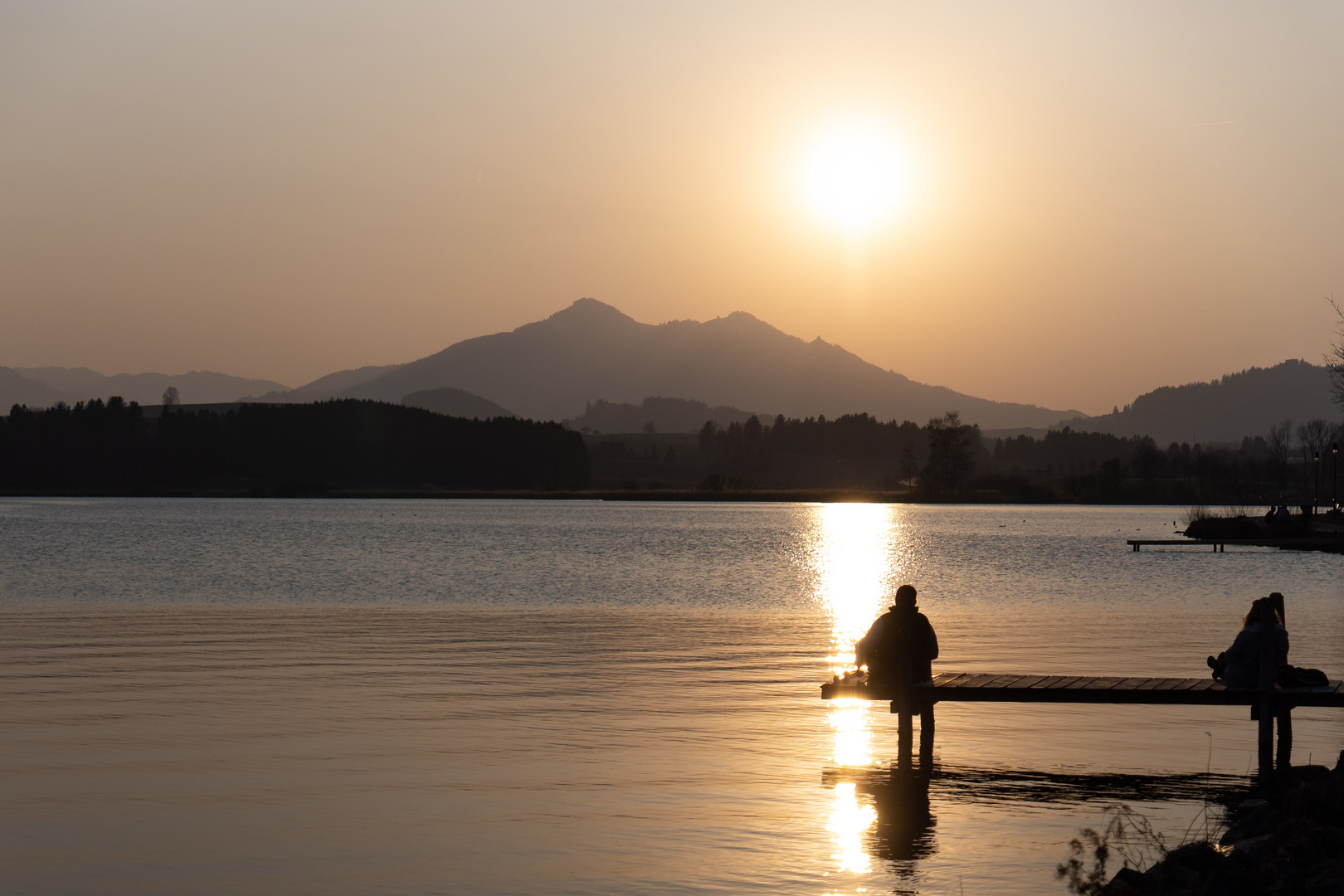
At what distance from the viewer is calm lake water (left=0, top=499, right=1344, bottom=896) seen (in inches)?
530

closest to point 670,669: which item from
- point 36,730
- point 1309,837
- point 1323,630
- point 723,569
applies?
point 36,730

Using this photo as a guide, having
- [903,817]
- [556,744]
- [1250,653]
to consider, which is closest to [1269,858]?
[903,817]

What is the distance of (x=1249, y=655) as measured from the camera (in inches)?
722

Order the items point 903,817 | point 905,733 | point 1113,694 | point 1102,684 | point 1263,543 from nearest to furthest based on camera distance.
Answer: point 903,817
point 1113,694
point 905,733
point 1102,684
point 1263,543

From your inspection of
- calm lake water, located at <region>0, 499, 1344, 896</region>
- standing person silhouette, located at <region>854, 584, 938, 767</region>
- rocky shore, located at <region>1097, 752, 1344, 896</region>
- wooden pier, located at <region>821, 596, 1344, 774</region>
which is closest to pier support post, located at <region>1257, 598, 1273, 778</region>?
wooden pier, located at <region>821, 596, 1344, 774</region>

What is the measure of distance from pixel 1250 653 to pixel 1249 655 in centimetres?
4

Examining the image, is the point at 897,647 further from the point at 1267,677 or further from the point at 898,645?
the point at 1267,677

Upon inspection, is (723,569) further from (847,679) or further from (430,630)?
(847,679)

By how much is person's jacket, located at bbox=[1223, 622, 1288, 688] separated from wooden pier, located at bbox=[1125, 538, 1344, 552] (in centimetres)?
7075

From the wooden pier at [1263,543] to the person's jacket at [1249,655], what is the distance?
70746 mm

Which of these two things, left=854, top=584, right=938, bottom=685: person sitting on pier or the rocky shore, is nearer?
the rocky shore

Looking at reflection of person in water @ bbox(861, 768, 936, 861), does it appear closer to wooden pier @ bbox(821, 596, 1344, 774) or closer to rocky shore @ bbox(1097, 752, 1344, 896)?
wooden pier @ bbox(821, 596, 1344, 774)

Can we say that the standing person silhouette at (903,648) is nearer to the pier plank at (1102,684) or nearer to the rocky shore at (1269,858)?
the pier plank at (1102,684)

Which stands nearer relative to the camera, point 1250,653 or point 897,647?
point 1250,653
